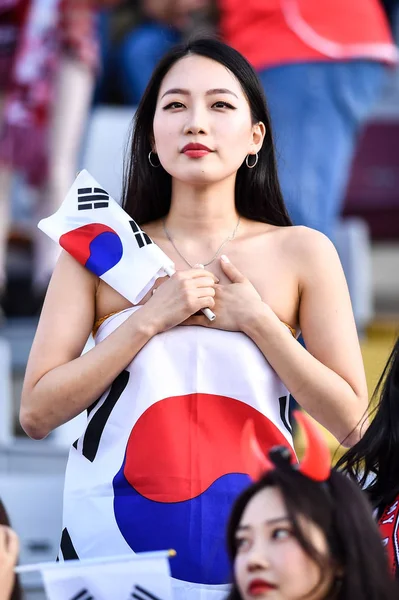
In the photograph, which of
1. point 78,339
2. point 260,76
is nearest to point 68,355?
point 78,339

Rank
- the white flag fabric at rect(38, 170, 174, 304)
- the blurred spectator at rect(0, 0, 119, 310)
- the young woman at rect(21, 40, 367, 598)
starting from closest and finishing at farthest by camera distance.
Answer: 1. the young woman at rect(21, 40, 367, 598)
2. the white flag fabric at rect(38, 170, 174, 304)
3. the blurred spectator at rect(0, 0, 119, 310)

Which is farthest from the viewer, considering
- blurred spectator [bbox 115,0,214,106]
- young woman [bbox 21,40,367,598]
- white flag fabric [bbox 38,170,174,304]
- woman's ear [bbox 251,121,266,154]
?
blurred spectator [bbox 115,0,214,106]

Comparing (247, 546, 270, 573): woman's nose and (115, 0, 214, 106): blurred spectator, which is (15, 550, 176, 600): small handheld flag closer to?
(247, 546, 270, 573): woman's nose

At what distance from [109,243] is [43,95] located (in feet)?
Answer: 9.56

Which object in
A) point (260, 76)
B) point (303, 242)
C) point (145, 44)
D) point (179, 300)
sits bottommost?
point (179, 300)

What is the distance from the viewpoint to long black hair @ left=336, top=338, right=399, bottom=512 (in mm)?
2734

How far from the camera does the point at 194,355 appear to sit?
2711 mm

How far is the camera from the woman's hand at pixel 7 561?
225cm

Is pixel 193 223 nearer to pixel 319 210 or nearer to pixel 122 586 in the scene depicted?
pixel 122 586

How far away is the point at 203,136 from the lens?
2.79 m

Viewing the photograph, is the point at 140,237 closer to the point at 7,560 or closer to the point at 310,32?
the point at 7,560

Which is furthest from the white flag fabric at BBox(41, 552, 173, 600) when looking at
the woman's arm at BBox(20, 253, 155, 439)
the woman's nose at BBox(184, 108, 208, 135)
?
the woman's nose at BBox(184, 108, 208, 135)

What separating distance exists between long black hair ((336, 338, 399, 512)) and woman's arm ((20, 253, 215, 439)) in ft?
1.32

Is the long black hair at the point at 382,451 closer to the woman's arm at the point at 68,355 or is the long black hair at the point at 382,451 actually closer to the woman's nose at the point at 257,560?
the woman's arm at the point at 68,355
